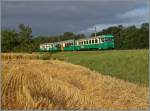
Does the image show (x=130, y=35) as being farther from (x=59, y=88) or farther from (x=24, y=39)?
(x=24, y=39)

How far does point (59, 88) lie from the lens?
327 centimetres

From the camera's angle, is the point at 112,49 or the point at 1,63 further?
the point at 112,49

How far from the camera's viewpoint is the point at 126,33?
11.3 ft

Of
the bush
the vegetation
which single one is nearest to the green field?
the bush

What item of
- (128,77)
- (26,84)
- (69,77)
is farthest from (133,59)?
(26,84)

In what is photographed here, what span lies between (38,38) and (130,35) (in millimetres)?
738

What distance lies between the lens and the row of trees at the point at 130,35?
332 centimetres

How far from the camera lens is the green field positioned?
3.38 meters

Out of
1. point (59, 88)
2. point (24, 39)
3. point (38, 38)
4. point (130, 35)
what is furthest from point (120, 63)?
point (24, 39)

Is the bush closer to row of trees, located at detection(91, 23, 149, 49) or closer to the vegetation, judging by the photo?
the vegetation

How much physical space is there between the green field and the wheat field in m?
0.05

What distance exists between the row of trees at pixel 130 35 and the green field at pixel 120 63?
5 centimetres

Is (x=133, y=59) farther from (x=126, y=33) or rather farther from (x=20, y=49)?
(x=20, y=49)

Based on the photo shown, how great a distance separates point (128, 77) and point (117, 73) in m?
0.11
